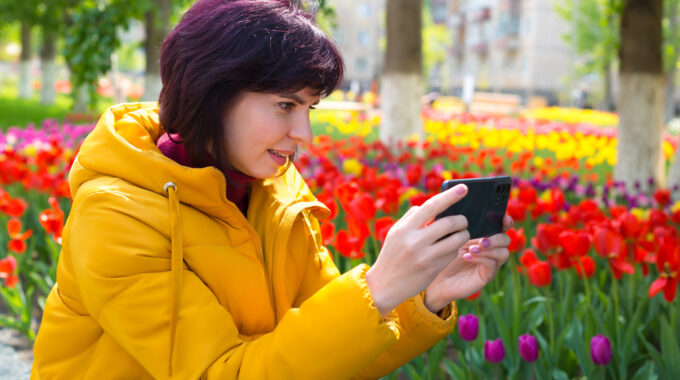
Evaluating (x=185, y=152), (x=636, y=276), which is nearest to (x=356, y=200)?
(x=636, y=276)

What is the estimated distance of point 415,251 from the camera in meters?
1.28

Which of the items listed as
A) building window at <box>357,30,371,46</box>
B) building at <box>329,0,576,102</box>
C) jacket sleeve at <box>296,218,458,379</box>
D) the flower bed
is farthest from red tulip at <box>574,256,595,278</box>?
building window at <box>357,30,371,46</box>

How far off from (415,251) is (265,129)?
0.37 metres

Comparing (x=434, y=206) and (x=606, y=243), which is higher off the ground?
(x=434, y=206)

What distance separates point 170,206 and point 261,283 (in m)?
0.24

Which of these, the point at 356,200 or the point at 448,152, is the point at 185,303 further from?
the point at 448,152

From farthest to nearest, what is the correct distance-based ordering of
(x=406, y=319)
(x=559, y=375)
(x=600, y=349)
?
(x=559, y=375) < (x=600, y=349) < (x=406, y=319)

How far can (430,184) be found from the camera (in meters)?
3.80

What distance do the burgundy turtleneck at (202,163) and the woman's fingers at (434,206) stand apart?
0.41 m

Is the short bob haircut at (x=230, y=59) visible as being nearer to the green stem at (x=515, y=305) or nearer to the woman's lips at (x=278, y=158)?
the woman's lips at (x=278, y=158)

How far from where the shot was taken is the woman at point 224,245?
1.31 m

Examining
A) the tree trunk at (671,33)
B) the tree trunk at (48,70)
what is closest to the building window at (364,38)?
the tree trunk at (671,33)

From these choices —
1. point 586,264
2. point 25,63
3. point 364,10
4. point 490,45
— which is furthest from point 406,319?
point 364,10

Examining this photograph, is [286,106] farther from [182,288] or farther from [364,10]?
[364,10]
